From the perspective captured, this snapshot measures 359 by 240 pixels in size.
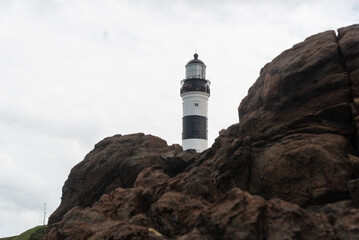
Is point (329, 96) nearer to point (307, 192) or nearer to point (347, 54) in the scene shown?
point (347, 54)

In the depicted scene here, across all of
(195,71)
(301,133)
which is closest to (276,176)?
(301,133)

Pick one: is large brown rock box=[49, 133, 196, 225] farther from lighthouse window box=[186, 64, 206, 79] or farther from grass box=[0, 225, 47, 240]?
grass box=[0, 225, 47, 240]

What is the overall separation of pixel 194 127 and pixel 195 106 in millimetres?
3686

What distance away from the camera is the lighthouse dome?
68938mm

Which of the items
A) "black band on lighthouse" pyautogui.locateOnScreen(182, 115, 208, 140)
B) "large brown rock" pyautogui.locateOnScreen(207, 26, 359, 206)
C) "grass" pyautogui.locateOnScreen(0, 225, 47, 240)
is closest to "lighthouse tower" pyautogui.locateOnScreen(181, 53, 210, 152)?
"black band on lighthouse" pyautogui.locateOnScreen(182, 115, 208, 140)

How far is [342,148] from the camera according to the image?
24.6 m

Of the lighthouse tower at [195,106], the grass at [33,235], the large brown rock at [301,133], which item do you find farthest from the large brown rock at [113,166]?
the grass at [33,235]

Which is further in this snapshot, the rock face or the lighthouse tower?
the lighthouse tower

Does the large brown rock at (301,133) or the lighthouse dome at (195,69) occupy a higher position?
the lighthouse dome at (195,69)

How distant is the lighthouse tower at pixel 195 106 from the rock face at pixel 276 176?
27388 millimetres

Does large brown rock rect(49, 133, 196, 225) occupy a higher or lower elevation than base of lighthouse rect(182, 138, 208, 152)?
lower

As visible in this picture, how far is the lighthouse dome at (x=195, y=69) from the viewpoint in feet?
226

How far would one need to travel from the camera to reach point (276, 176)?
25.6 meters

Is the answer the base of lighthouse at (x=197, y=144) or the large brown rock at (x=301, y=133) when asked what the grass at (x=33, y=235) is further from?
the large brown rock at (x=301, y=133)
